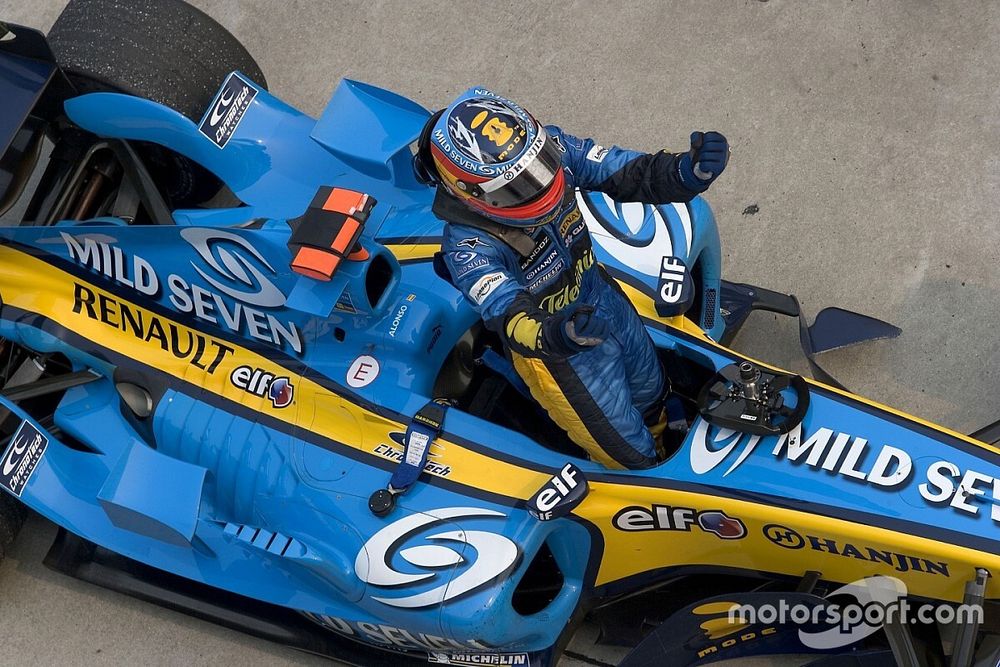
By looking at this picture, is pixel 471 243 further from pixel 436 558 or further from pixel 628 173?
pixel 436 558

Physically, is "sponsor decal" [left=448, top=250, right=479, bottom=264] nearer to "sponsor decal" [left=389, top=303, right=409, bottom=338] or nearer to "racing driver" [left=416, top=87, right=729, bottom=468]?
"racing driver" [left=416, top=87, right=729, bottom=468]

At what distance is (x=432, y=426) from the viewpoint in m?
3.76

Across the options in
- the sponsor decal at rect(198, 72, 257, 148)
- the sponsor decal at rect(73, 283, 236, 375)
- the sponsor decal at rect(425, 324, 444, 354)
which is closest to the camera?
the sponsor decal at rect(425, 324, 444, 354)

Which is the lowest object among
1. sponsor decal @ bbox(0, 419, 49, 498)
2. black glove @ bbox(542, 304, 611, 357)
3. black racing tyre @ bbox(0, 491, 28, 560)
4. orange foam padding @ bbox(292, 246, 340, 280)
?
black racing tyre @ bbox(0, 491, 28, 560)

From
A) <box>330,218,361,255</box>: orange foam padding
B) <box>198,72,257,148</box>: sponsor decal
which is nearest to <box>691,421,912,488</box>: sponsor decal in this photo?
<box>330,218,361,255</box>: orange foam padding

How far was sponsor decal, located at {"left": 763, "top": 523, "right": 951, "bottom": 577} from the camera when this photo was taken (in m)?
3.43

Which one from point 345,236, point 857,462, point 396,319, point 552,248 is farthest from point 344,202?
point 857,462

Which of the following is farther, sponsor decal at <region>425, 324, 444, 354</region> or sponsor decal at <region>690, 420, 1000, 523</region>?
sponsor decal at <region>425, 324, 444, 354</region>

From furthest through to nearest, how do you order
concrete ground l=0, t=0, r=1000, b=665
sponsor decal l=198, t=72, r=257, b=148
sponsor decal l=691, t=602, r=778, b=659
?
concrete ground l=0, t=0, r=1000, b=665
sponsor decal l=198, t=72, r=257, b=148
sponsor decal l=691, t=602, r=778, b=659

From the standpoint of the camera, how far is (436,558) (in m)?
3.68

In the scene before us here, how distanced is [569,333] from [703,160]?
79 cm

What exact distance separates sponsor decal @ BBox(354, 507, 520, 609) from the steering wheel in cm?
79

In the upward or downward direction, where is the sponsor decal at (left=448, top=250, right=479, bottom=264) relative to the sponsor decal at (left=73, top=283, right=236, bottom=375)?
upward

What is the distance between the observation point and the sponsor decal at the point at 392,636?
12.5ft
